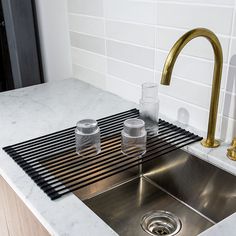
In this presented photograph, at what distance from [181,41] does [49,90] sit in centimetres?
85

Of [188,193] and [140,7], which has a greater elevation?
[140,7]

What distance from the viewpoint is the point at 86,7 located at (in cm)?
147

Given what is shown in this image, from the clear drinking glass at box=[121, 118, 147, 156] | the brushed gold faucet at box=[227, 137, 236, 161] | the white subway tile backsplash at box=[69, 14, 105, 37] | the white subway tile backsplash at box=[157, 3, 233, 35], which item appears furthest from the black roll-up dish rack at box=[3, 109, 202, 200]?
the white subway tile backsplash at box=[69, 14, 105, 37]

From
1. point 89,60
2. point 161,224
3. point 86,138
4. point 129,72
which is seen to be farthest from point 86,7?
point 161,224

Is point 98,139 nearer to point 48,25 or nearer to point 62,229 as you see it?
point 62,229

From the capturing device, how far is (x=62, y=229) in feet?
2.40

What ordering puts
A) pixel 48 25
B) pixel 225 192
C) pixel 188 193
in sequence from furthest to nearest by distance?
pixel 48 25 < pixel 188 193 < pixel 225 192

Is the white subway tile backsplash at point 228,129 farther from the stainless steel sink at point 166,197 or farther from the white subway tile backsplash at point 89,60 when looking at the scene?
the white subway tile backsplash at point 89,60

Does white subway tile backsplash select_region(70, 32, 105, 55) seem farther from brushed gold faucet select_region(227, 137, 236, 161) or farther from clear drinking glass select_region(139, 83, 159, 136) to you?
brushed gold faucet select_region(227, 137, 236, 161)

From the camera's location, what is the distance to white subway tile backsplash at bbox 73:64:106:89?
60.6 inches

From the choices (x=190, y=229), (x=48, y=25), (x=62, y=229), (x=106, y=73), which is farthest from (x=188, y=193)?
(x=48, y=25)

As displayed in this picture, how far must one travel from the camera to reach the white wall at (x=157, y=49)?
1001mm

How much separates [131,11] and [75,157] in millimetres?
587

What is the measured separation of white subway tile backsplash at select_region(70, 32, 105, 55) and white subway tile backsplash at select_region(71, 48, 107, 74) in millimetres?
22
